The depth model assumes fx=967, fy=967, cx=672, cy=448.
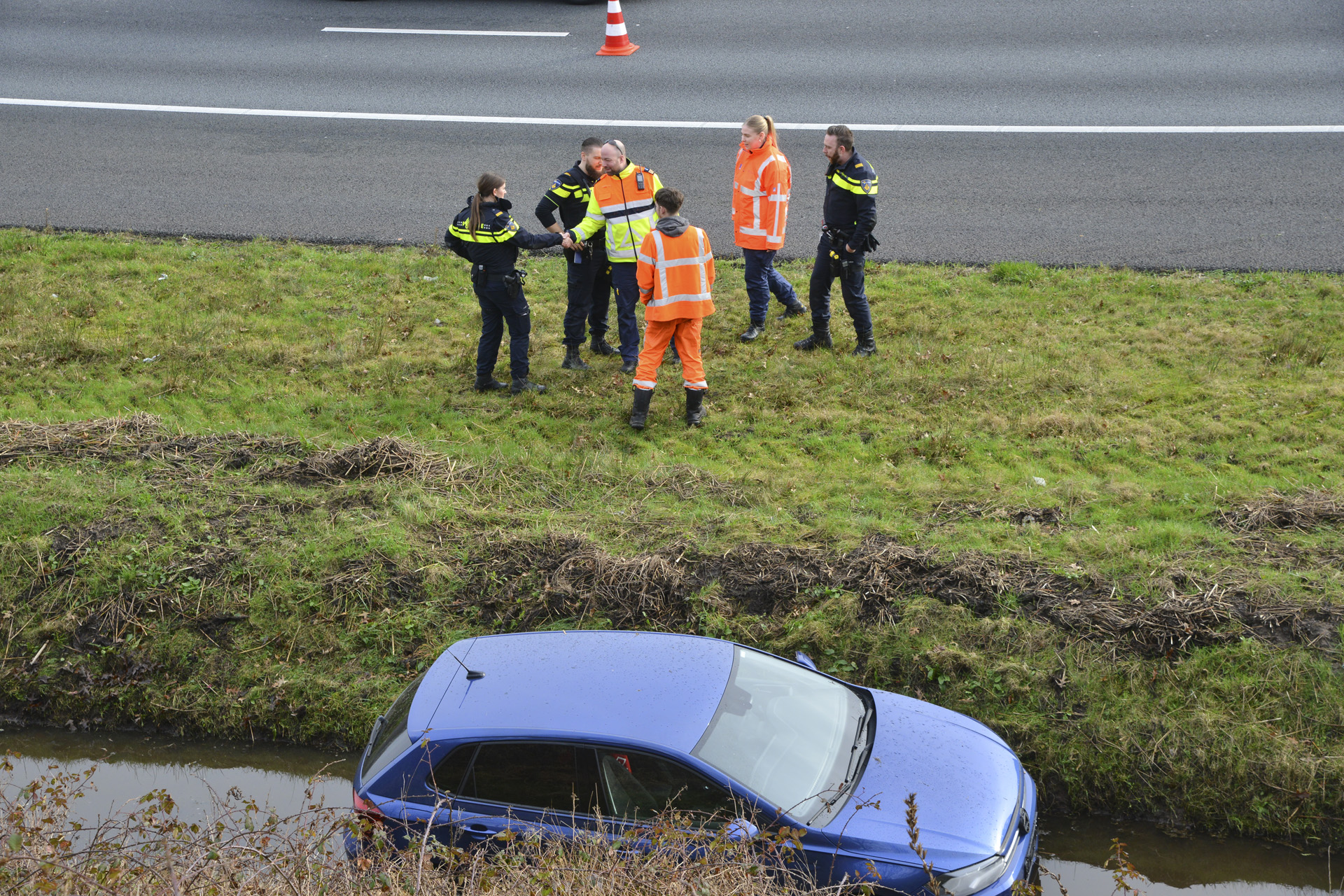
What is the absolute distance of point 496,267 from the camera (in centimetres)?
879

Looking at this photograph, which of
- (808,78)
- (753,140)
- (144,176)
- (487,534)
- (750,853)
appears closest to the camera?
(750,853)

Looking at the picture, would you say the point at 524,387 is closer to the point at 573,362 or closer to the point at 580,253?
the point at 573,362

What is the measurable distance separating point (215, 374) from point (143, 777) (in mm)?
4415

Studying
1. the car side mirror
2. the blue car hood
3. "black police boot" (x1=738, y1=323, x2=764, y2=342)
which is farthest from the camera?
"black police boot" (x1=738, y1=323, x2=764, y2=342)

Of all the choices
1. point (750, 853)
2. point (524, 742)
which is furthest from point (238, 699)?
point (750, 853)

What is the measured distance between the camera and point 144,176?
12.8 m

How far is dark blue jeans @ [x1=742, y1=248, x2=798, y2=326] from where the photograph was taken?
980 cm

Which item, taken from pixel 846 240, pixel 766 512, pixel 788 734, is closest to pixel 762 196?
pixel 846 240

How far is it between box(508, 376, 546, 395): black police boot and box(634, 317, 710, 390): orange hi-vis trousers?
1.19m

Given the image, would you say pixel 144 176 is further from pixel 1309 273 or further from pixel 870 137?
pixel 1309 273

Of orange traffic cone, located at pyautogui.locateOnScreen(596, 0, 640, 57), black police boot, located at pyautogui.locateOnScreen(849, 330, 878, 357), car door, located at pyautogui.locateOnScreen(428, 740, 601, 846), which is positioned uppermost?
orange traffic cone, located at pyautogui.locateOnScreen(596, 0, 640, 57)

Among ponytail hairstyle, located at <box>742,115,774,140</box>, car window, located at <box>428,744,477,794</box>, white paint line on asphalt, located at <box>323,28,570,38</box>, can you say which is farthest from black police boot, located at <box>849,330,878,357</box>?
white paint line on asphalt, located at <box>323,28,570,38</box>

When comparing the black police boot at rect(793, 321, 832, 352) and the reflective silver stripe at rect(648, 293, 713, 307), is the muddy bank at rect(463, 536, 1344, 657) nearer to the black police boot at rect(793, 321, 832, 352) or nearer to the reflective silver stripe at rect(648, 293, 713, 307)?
the reflective silver stripe at rect(648, 293, 713, 307)

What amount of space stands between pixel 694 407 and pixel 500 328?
6.70 ft
